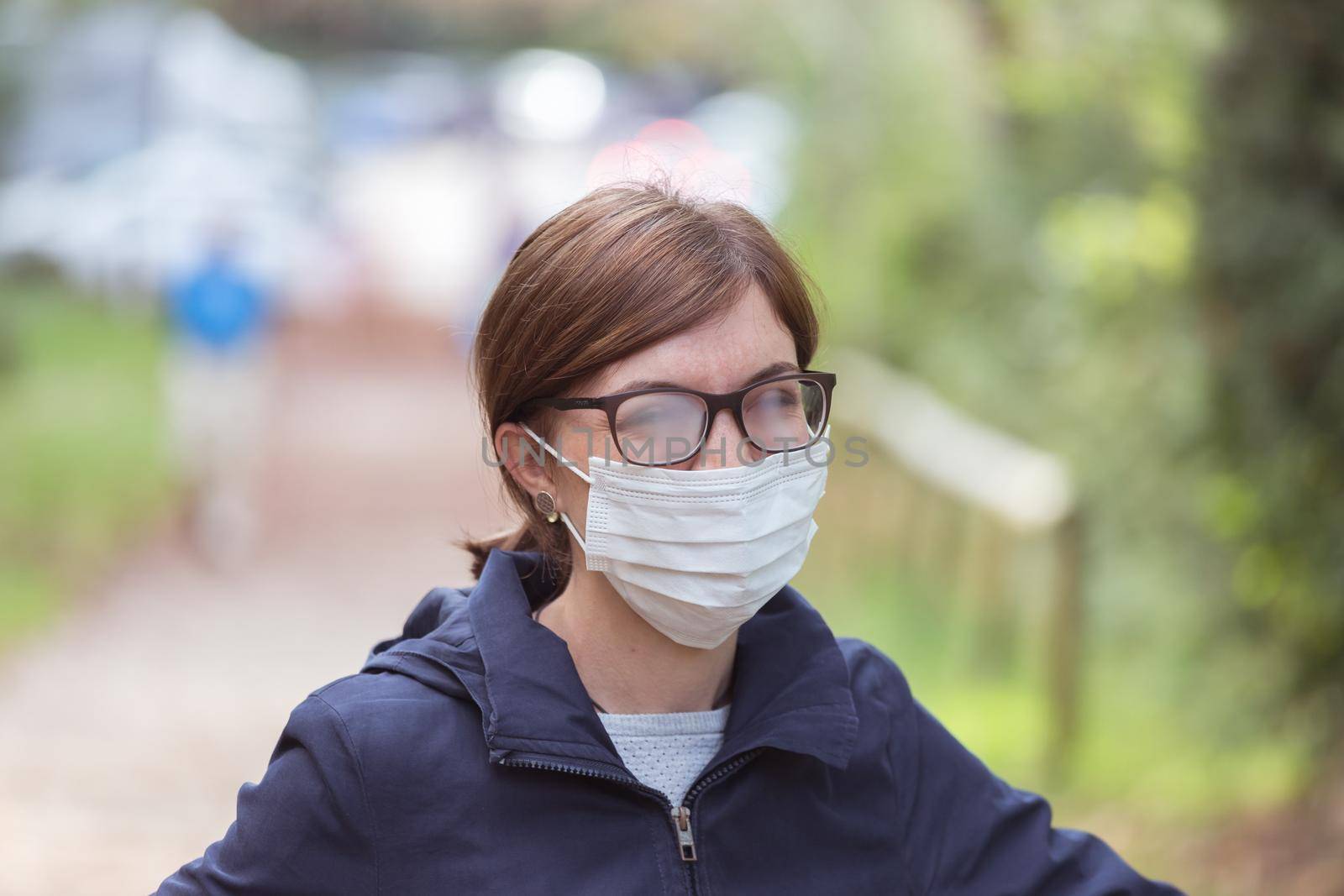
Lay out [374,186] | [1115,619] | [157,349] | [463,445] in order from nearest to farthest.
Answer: [1115,619] → [463,445] → [157,349] → [374,186]

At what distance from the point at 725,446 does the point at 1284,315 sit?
136 inches

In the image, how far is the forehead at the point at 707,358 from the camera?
6.49 feet

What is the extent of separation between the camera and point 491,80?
3609 cm

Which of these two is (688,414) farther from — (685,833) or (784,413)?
(685,833)

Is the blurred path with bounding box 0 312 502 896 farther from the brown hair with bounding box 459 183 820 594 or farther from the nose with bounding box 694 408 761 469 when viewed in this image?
the nose with bounding box 694 408 761 469

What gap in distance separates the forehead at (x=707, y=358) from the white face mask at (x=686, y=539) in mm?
Result: 128

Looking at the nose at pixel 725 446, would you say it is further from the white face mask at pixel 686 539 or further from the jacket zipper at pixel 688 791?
the jacket zipper at pixel 688 791

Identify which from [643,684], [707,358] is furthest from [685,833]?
[707,358]

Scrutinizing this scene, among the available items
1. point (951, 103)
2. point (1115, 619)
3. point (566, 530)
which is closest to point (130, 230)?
point (951, 103)

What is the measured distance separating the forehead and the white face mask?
0.42 feet

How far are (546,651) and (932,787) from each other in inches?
25.0

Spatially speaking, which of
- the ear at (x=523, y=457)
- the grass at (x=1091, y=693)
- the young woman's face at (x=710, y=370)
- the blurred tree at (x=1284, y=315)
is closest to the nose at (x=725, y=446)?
the young woman's face at (x=710, y=370)

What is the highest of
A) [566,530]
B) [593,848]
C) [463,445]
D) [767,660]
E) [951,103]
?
[951,103]

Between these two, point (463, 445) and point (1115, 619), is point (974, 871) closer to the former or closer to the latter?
point (1115, 619)
